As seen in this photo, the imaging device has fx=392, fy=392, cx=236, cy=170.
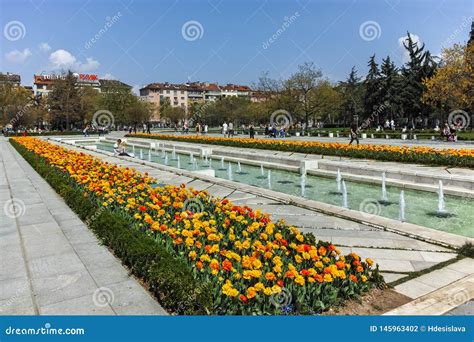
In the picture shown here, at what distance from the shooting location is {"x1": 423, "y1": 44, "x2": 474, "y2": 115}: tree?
28.3 metres

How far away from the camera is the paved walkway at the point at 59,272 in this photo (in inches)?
157

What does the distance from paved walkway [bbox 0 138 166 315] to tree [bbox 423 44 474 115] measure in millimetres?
29448

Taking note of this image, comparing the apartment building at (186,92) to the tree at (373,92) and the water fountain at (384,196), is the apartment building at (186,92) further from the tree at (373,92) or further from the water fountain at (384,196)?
the water fountain at (384,196)

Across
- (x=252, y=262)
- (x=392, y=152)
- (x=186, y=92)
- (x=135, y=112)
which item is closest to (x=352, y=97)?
(x=135, y=112)

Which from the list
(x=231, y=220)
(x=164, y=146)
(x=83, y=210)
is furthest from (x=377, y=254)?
(x=164, y=146)

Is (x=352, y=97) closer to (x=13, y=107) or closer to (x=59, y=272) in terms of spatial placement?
(x=13, y=107)

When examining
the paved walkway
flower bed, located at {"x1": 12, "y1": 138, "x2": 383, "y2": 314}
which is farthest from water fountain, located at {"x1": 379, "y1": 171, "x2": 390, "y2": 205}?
the paved walkway

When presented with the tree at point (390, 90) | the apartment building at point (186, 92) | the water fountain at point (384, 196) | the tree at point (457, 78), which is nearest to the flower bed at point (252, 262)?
the water fountain at point (384, 196)

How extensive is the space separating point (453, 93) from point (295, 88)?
20681 millimetres

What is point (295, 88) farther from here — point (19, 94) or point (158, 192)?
point (19, 94)

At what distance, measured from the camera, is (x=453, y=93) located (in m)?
29.5

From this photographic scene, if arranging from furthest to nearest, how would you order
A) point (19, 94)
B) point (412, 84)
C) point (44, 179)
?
1. point (19, 94)
2. point (412, 84)
3. point (44, 179)

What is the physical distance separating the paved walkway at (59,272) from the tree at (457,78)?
29448 millimetres

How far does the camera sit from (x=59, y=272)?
485 centimetres
